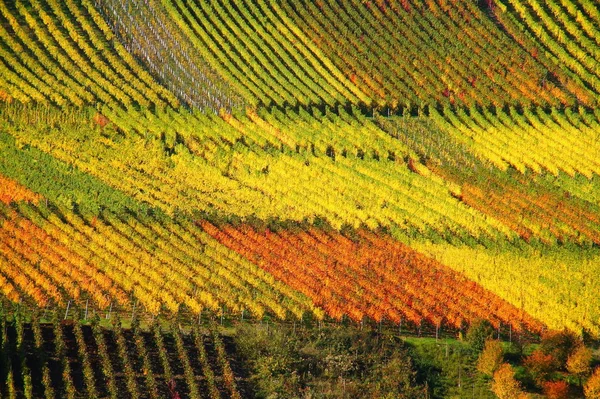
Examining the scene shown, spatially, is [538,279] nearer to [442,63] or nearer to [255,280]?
[255,280]

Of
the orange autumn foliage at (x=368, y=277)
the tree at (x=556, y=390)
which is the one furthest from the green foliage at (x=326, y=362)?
the tree at (x=556, y=390)

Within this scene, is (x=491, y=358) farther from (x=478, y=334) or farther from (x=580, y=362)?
(x=580, y=362)

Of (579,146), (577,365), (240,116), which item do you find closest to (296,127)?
(240,116)

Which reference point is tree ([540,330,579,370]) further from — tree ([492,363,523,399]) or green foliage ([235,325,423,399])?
green foliage ([235,325,423,399])

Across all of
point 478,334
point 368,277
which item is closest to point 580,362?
point 478,334

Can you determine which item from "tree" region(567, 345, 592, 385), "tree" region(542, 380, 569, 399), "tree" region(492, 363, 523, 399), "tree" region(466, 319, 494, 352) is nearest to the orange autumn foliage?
"tree" region(466, 319, 494, 352)

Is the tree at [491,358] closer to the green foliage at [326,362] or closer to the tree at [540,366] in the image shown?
the tree at [540,366]
